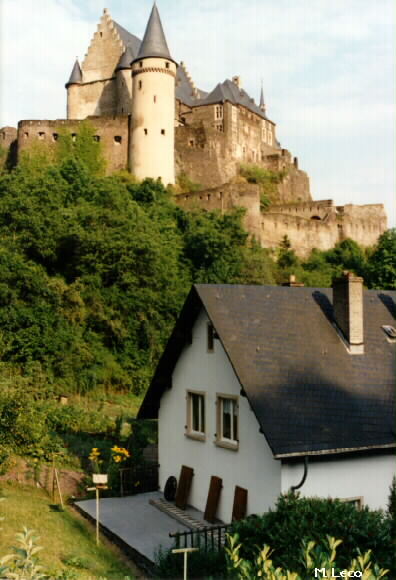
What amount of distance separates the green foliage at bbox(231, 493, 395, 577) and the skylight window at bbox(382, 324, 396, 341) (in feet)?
20.5

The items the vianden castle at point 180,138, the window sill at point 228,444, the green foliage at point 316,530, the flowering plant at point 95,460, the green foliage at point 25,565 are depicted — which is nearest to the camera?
the green foliage at point 25,565

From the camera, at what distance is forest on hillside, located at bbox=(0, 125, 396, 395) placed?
96.8 feet

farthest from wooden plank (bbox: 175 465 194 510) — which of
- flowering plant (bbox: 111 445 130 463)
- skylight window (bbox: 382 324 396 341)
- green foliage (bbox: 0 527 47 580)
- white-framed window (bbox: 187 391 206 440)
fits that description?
green foliage (bbox: 0 527 47 580)

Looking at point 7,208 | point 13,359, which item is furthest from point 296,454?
point 7,208

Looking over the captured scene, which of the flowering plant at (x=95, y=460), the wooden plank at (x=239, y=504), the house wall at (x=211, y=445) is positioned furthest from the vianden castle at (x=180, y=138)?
the wooden plank at (x=239, y=504)

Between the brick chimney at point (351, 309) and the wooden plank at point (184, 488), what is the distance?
15.9 feet

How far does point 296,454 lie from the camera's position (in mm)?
11938

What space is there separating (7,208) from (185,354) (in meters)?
21.6

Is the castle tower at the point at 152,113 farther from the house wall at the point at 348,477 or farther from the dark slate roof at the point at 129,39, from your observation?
the house wall at the point at 348,477

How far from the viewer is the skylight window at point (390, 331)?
15523mm

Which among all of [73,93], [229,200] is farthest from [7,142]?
[229,200]

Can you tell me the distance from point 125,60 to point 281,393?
52901 mm

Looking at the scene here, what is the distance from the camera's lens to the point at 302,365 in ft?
45.2

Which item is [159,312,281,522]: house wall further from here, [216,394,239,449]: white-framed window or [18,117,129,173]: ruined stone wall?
[18,117,129,173]: ruined stone wall
